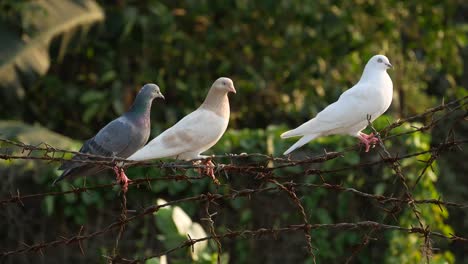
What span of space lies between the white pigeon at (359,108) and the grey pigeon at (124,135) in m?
0.62

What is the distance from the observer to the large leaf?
29.6ft

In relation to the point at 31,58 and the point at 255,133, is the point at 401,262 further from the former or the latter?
the point at 31,58

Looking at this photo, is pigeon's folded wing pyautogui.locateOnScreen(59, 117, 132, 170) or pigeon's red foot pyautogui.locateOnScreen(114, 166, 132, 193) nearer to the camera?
pigeon's red foot pyautogui.locateOnScreen(114, 166, 132, 193)

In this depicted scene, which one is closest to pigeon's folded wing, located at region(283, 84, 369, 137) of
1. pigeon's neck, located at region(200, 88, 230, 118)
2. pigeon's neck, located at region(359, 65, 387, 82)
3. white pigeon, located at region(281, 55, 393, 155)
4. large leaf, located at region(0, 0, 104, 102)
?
white pigeon, located at region(281, 55, 393, 155)

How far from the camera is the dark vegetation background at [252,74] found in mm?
7797

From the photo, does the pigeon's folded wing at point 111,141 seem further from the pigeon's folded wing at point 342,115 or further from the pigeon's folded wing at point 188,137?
the pigeon's folded wing at point 342,115

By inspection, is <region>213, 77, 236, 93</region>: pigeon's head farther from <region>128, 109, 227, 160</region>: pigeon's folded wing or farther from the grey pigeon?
the grey pigeon

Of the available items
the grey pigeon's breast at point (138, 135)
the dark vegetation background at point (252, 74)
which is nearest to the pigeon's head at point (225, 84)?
the grey pigeon's breast at point (138, 135)

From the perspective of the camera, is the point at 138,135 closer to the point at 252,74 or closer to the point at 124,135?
the point at 124,135

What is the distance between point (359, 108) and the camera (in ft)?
14.6

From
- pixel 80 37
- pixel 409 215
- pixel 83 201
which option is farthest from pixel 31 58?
pixel 409 215

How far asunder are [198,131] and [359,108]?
0.67 metres

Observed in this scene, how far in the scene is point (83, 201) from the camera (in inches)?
295

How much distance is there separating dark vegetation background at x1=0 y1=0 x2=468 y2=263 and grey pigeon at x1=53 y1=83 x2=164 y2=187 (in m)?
3.08
